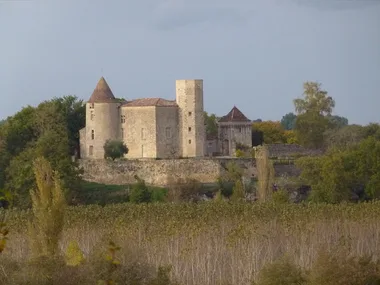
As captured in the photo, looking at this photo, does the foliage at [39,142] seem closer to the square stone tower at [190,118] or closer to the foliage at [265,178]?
the square stone tower at [190,118]

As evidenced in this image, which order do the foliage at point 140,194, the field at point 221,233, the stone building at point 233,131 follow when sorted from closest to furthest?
1. the field at point 221,233
2. the foliage at point 140,194
3. the stone building at point 233,131

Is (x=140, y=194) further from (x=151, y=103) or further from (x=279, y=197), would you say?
(x=151, y=103)

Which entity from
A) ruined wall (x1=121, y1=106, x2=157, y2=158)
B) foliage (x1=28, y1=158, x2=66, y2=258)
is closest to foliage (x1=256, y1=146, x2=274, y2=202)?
ruined wall (x1=121, y1=106, x2=157, y2=158)

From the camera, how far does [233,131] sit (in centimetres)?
7788

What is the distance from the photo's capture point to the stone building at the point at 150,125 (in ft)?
233

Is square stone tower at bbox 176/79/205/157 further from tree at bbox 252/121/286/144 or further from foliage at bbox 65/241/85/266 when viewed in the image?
foliage at bbox 65/241/85/266

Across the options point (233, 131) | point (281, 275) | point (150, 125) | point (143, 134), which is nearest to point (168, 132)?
point (150, 125)

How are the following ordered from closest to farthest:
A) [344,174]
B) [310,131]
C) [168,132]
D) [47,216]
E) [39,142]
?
[47,216] → [344,174] → [39,142] → [168,132] → [310,131]

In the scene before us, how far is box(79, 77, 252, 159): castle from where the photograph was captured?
70875mm

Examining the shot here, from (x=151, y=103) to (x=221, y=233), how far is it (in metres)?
29.3

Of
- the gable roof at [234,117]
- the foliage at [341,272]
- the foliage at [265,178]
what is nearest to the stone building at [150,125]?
the gable roof at [234,117]

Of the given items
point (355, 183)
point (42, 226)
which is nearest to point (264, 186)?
point (355, 183)

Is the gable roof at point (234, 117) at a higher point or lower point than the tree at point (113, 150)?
higher

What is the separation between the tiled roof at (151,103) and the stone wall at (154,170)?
153 inches
